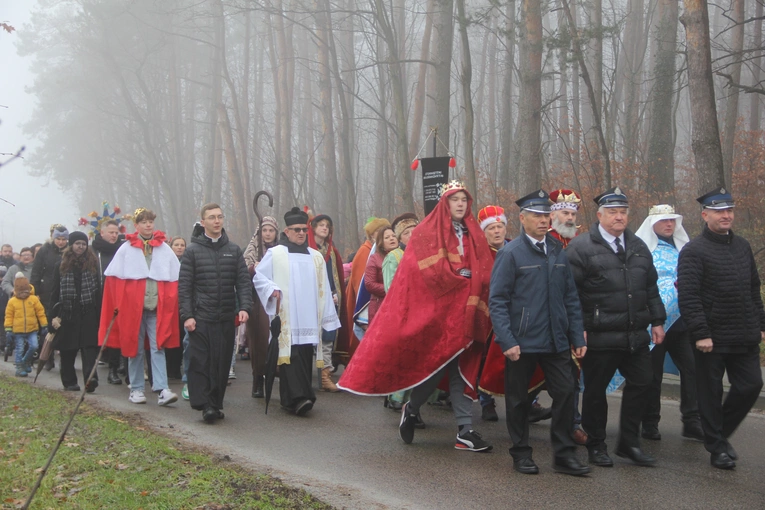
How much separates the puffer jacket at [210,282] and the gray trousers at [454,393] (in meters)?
2.24

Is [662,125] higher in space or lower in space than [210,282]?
higher

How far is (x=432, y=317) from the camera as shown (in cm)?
721

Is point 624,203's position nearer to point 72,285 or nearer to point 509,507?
point 509,507

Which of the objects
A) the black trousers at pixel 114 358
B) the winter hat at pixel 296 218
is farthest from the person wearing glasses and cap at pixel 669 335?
the black trousers at pixel 114 358

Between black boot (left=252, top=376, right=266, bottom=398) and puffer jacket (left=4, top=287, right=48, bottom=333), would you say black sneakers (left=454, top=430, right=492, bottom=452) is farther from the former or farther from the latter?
puffer jacket (left=4, top=287, right=48, bottom=333)

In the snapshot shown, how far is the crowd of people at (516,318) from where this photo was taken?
645 centimetres

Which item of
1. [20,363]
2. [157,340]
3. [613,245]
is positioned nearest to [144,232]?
[157,340]

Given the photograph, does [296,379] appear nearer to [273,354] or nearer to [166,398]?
[273,354]

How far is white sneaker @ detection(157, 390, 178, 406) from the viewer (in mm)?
9547

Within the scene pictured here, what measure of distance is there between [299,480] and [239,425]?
243cm

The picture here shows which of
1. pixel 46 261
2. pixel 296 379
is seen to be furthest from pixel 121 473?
pixel 46 261

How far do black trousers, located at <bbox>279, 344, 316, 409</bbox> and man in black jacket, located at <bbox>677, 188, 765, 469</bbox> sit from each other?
4005 millimetres

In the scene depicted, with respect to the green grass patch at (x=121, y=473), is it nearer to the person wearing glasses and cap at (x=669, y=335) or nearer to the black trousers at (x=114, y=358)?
the black trousers at (x=114, y=358)

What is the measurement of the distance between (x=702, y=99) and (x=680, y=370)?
6.20m
